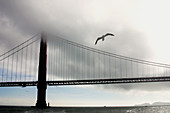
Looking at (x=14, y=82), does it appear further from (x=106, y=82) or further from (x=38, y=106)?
(x=106, y=82)

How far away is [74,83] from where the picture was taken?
67125 mm

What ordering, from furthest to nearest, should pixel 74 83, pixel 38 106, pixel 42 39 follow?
pixel 42 39 → pixel 74 83 → pixel 38 106

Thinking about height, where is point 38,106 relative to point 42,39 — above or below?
below

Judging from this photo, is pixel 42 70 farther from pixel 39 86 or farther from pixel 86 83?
pixel 86 83

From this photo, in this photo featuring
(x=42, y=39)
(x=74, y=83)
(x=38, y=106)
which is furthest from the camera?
(x=42, y=39)

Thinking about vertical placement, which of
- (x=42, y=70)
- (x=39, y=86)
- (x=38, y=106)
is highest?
(x=42, y=70)

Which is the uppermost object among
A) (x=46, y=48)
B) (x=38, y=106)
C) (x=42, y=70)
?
(x=46, y=48)

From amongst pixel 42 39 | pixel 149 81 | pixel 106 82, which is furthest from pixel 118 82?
pixel 42 39

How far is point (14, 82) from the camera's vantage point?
6800cm

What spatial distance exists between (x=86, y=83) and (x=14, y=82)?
18.7 metres

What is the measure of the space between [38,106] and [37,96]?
8.80 feet

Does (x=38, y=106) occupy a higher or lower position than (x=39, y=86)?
lower

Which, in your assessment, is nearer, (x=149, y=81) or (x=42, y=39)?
(x=149, y=81)

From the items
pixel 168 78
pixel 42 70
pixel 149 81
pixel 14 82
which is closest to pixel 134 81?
pixel 149 81
